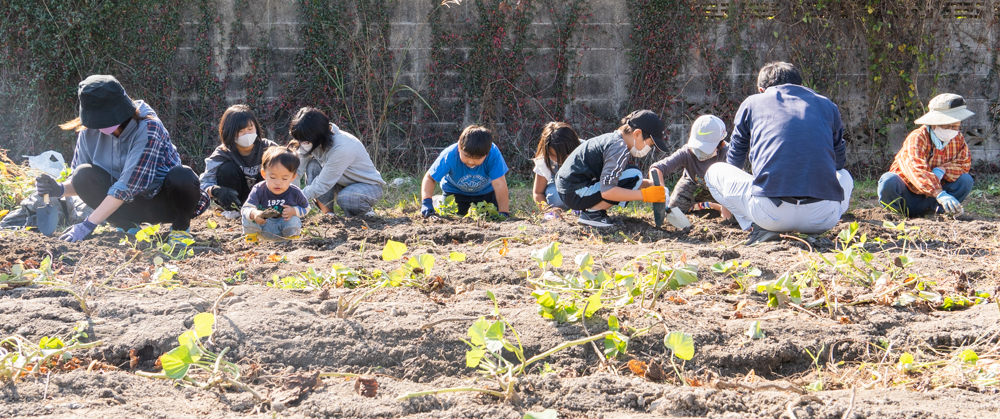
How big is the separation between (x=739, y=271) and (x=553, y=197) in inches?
88.0

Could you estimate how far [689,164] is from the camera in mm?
4668

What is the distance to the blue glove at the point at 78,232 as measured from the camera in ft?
11.5

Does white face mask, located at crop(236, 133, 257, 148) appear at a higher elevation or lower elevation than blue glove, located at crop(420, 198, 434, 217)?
higher

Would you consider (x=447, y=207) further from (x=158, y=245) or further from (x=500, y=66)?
(x=500, y=66)

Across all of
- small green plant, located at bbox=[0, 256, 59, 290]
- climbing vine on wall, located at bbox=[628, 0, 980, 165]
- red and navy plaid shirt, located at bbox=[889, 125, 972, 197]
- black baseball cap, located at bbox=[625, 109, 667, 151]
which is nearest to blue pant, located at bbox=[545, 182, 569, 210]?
black baseball cap, located at bbox=[625, 109, 667, 151]

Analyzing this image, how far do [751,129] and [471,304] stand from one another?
2244 millimetres

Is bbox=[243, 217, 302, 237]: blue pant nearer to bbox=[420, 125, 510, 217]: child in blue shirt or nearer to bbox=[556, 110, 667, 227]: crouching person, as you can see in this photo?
bbox=[420, 125, 510, 217]: child in blue shirt

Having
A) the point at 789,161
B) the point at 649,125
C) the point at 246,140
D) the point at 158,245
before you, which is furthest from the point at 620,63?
the point at 158,245

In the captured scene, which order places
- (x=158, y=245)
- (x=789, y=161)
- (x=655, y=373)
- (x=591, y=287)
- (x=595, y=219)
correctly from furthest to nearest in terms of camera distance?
1. (x=595, y=219)
2. (x=789, y=161)
3. (x=158, y=245)
4. (x=591, y=287)
5. (x=655, y=373)

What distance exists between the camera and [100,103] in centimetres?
354

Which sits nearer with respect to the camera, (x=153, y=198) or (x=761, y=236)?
(x=761, y=236)

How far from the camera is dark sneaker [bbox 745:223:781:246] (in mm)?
3533

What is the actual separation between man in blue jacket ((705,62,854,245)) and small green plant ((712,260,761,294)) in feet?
3.09

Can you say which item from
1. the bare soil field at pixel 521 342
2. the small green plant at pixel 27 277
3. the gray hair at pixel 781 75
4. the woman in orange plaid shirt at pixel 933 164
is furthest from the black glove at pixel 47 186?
the woman in orange plaid shirt at pixel 933 164
